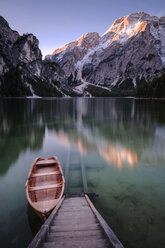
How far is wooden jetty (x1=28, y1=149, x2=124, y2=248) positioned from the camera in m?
5.04

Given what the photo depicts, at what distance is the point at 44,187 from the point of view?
348 inches

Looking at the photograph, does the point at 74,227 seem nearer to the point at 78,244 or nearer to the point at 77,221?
the point at 77,221

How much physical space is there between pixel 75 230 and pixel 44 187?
343cm

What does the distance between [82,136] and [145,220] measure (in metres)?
17.6

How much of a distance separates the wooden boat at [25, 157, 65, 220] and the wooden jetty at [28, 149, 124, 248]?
48 centimetres

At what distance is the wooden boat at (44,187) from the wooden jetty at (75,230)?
1.56ft

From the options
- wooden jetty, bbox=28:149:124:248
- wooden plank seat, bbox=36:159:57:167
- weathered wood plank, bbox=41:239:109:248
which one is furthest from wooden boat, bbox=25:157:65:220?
weathered wood plank, bbox=41:239:109:248

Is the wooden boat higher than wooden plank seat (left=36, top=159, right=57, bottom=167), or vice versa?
wooden plank seat (left=36, top=159, right=57, bottom=167)

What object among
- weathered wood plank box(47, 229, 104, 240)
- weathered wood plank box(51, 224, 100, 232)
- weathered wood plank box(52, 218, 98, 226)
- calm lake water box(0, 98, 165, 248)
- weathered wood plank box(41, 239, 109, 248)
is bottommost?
calm lake water box(0, 98, 165, 248)

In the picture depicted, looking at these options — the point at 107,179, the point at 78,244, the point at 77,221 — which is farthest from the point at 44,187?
the point at 107,179

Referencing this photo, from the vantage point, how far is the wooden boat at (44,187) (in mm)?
7345

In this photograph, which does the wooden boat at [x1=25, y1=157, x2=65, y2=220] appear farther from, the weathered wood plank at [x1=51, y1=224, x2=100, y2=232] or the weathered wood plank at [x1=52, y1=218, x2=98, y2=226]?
the weathered wood plank at [x1=51, y1=224, x2=100, y2=232]

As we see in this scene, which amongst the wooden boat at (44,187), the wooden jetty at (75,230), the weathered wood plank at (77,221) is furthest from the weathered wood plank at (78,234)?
the wooden boat at (44,187)

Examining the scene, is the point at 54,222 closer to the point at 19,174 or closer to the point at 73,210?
the point at 73,210
